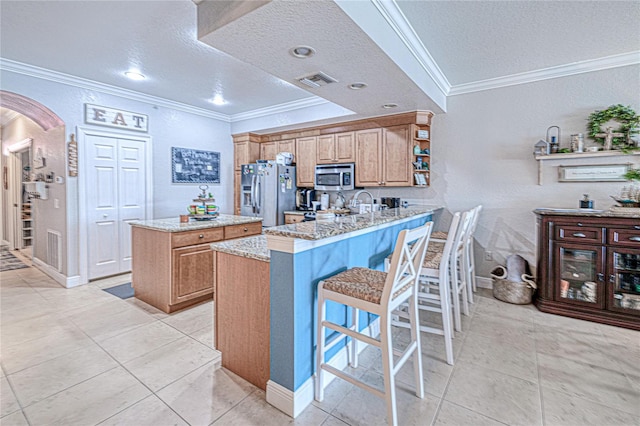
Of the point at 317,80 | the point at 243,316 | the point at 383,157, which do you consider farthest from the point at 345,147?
the point at 243,316

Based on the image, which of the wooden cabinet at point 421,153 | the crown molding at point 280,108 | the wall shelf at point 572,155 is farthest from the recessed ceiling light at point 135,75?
the wall shelf at point 572,155

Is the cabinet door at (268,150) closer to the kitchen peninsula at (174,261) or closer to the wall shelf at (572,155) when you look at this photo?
the kitchen peninsula at (174,261)

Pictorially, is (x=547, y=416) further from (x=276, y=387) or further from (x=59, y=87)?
(x=59, y=87)

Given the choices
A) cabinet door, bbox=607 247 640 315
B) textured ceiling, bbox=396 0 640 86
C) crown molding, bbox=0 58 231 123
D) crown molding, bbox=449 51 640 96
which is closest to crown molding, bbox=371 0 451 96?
textured ceiling, bbox=396 0 640 86

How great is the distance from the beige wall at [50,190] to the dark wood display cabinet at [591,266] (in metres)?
5.75

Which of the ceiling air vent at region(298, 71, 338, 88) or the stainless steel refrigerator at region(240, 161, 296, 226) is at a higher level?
the ceiling air vent at region(298, 71, 338, 88)

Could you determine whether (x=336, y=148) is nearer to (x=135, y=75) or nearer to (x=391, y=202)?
(x=391, y=202)

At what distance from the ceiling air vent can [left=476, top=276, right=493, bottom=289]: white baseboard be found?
3.10 m

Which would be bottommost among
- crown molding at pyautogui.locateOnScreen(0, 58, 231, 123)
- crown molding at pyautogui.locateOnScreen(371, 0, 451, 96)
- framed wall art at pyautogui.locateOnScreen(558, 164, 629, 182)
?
framed wall art at pyautogui.locateOnScreen(558, 164, 629, 182)

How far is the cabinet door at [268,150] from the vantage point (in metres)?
5.61

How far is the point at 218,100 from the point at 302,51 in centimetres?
296

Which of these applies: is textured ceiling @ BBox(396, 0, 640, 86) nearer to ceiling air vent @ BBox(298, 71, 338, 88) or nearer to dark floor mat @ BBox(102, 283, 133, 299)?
ceiling air vent @ BBox(298, 71, 338, 88)

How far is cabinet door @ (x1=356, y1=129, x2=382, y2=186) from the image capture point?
14.5ft

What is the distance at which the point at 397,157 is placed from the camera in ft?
14.0
